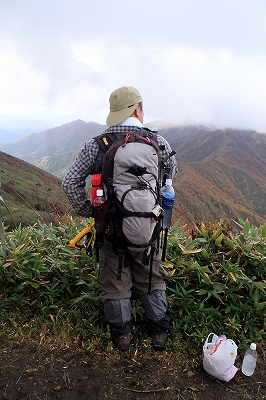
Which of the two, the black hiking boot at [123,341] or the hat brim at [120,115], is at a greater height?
the hat brim at [120,115]

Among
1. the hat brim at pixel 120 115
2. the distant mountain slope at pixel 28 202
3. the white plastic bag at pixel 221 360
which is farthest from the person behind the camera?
the distant mountain slope at pixel 28 202

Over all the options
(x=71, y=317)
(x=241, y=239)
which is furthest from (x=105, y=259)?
(x=241, y=239)

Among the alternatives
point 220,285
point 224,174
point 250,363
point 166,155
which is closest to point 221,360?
point 250,363

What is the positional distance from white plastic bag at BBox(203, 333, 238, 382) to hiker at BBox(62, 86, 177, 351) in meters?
0.44

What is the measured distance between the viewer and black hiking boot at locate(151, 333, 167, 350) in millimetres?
2758

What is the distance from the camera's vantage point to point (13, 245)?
3.38 meters

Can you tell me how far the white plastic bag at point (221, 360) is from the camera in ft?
8.01

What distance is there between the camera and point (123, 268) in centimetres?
277

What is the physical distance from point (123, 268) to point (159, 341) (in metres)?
0.73

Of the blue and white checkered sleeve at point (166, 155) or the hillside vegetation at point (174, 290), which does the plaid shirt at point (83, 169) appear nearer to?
the blue and white checkered sleeve at point (166, 155)

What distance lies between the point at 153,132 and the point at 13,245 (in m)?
1.96

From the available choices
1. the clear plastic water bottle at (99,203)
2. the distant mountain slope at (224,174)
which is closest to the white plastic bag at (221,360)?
the clear plastic water bottle at (99,203)

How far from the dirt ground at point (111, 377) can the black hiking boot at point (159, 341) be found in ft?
0.19

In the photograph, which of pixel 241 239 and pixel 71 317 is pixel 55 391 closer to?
pixel 71 317
